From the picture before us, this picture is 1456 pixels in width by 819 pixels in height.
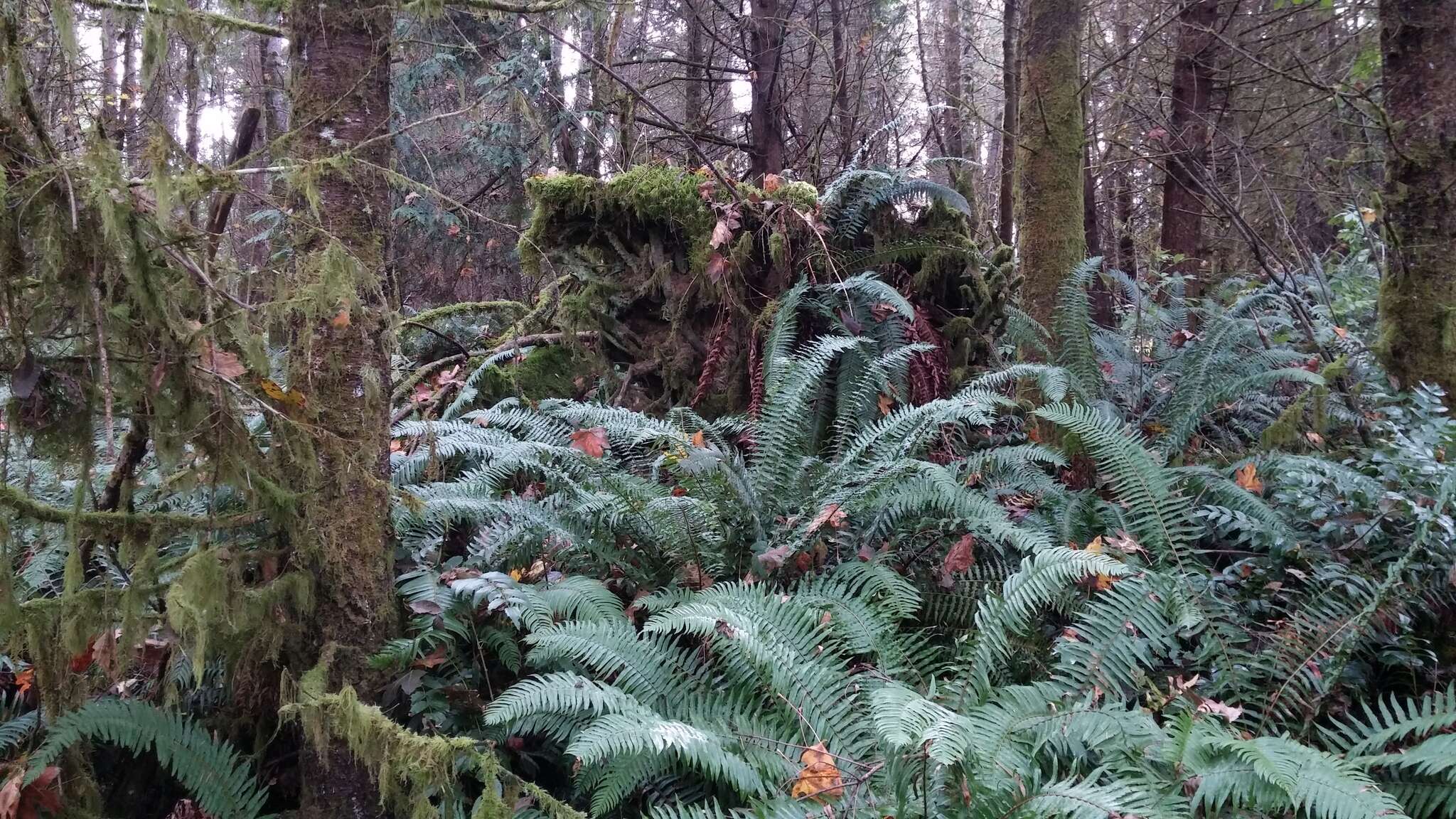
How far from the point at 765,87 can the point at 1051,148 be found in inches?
138

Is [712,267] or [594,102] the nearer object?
Result: [712,267]

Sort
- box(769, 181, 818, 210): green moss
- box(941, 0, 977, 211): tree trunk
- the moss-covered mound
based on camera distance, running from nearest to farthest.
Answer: the moss-covered mound → box(769, 181, 818, 210): green moss → box(941, 0, 977, 211): tree trunk

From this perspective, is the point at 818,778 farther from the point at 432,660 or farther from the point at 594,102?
the point at 594,102

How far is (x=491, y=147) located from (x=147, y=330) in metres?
7.10

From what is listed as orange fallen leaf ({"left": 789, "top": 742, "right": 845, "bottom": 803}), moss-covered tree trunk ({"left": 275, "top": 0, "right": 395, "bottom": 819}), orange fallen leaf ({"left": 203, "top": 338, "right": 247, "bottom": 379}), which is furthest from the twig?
orange fallen leaf ({"left": 789, "top": 742, "right": 845, "bottom": 803})

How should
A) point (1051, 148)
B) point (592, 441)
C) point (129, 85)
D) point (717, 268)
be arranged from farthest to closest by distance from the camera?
point (129, 85)
point (717, 268)
point (1051, 148)
point (592, 441)

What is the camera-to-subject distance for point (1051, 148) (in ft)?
13.1

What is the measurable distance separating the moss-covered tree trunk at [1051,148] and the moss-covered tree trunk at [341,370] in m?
3.08

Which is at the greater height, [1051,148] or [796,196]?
[1051,148]

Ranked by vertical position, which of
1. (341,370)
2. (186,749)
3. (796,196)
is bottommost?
(186,749)

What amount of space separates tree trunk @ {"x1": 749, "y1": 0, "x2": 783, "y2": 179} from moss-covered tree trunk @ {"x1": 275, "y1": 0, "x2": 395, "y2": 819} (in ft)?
16.0

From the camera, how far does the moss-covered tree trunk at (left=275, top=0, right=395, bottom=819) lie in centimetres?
210

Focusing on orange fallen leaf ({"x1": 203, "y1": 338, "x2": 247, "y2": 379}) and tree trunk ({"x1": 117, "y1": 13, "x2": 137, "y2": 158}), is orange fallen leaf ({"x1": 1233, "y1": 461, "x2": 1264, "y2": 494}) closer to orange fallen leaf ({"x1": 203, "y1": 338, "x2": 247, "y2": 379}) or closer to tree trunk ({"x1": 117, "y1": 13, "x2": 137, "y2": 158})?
orange fallen leaf ({"x1": 203, "y1": 338, "x2": 247, "y2": 379})

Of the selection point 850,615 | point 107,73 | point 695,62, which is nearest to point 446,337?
point 107,73
